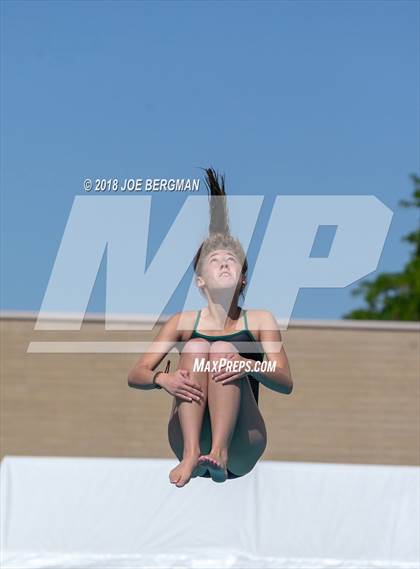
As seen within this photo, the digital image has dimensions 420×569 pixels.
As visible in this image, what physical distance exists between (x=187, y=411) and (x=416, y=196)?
34.6 meters

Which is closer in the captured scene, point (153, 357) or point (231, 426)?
point (231, 426)

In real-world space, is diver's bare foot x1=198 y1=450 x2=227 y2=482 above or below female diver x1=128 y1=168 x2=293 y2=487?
below

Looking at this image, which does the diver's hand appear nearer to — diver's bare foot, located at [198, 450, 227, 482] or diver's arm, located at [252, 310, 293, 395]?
diver's bare foot, located at [198, 450, 227, 482]

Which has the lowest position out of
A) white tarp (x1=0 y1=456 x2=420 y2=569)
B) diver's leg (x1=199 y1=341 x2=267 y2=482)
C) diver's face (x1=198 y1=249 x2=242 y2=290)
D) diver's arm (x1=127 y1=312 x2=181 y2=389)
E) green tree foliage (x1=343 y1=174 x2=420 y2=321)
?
diver's leg (x1=199 y1=341 x2=267 y2=482)

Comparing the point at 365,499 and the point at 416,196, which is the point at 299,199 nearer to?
the point at 365,499

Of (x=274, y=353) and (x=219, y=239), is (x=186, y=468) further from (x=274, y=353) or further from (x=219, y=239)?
(x=219, y=239)

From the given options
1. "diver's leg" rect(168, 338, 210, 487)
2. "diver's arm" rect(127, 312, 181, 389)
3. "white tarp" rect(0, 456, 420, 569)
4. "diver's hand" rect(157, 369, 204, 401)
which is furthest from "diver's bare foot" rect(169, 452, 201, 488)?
"white tarp" rect(0, 456, 420, 569)

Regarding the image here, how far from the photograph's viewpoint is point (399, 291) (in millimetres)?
40938

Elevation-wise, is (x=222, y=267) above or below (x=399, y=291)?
below

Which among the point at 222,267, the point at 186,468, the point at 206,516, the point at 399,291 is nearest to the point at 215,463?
the point at 186,468

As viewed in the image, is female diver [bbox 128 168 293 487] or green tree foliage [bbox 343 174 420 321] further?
green tree foliage [bbox 343 174 420 321]

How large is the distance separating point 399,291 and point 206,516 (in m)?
26.4

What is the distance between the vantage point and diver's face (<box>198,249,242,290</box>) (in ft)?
19.8

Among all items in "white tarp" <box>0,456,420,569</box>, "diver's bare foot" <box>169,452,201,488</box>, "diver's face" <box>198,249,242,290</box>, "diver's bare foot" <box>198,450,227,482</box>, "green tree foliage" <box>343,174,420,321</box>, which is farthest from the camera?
"green tree foliage" <box>343,174,420,321</box>
